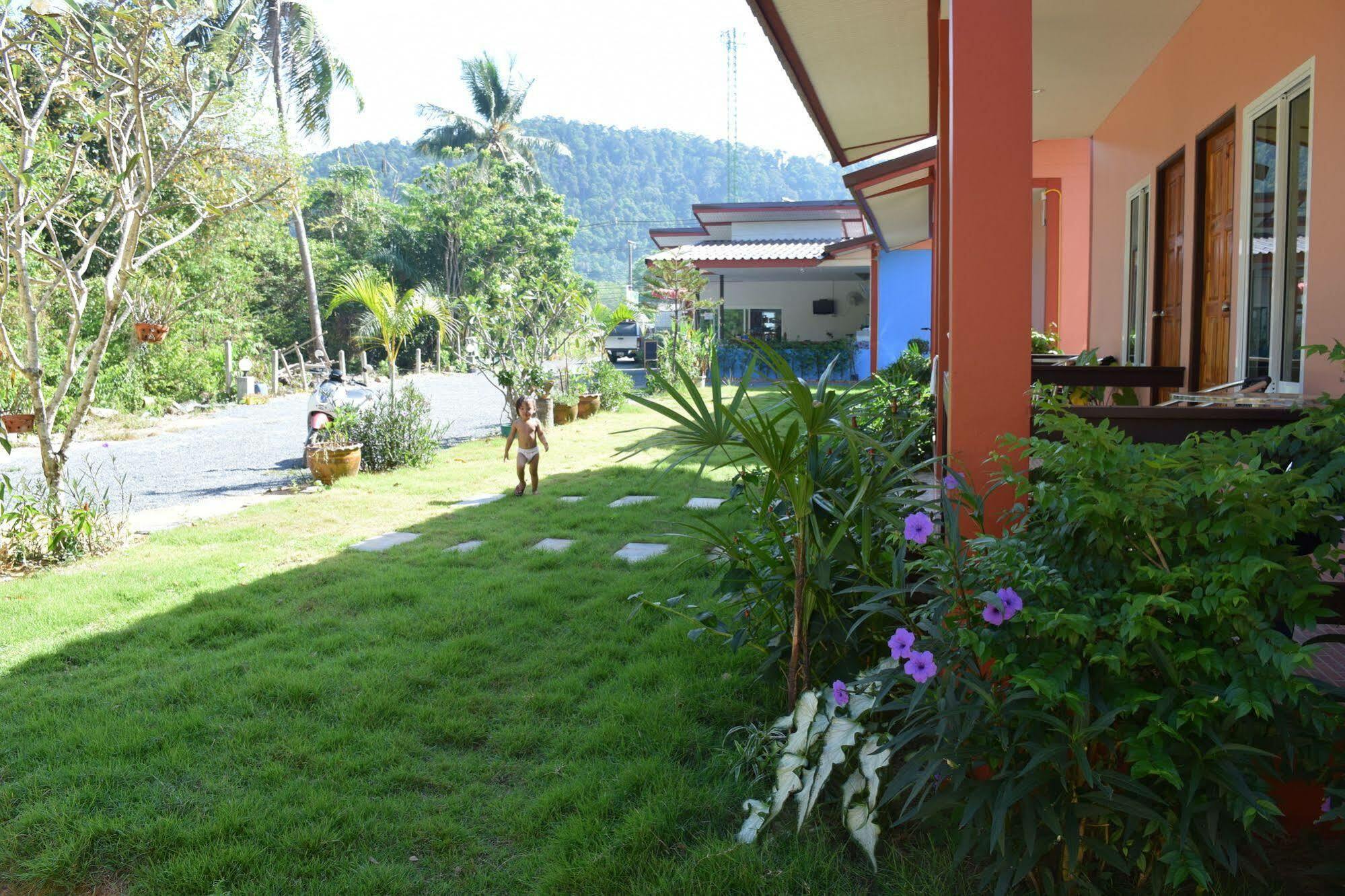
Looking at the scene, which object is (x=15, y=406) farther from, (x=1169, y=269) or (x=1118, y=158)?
(x=1169, y=269)

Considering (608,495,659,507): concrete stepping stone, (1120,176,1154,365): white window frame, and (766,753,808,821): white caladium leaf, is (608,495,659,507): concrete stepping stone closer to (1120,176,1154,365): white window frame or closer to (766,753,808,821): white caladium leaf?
(1120,176,1154,365): white window frame

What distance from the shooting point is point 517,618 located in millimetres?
4734

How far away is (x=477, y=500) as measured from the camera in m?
8.20

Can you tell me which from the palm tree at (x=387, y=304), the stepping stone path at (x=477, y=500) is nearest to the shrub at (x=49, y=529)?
the stepping stone path at (x=477, y=500)

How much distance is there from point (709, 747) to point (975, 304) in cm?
163

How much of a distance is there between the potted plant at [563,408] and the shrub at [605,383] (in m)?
1.35

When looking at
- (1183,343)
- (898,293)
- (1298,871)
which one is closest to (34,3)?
(1298,871)

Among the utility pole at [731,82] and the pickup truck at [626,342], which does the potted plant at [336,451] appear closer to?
the pickup truck at [626,342]

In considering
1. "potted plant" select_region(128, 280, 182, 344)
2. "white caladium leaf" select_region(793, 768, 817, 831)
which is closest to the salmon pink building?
"white caladium leaf" select_region(793, 768, 817, 831)

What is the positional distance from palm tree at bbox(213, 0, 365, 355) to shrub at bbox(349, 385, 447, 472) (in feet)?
47.5

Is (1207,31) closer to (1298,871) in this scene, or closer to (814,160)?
(1298,871)

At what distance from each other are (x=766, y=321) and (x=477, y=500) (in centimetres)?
1732

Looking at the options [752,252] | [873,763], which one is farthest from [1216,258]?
[752,252]

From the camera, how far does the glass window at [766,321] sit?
A: 24516 mm
